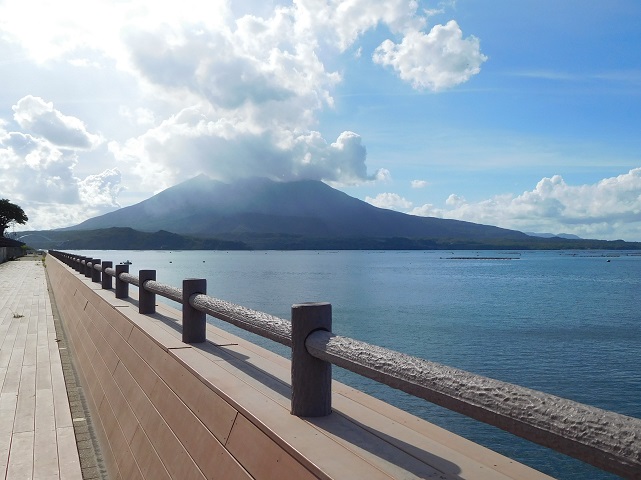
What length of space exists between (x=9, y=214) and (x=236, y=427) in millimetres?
81816

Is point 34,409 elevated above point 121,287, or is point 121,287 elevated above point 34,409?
point 121,287

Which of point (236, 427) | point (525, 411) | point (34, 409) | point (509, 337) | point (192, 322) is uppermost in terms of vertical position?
point (525, 411)

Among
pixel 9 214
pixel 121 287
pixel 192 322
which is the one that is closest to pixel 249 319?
pixel 192 322

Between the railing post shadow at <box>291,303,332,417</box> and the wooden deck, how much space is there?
2.49 metres

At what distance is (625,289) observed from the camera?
56250 millimetres

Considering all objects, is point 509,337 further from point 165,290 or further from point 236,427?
point 236,427

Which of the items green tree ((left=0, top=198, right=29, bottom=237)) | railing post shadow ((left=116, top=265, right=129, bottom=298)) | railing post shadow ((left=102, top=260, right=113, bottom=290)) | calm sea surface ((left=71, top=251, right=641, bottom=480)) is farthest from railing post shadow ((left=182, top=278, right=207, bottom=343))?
green tree ((left=0, top=198, right=29, bottom=237))

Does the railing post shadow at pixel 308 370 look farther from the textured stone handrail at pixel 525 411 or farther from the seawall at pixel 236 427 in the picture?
the textured stone handrail at pixel 525 411

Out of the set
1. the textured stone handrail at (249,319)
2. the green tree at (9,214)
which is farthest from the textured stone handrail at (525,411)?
the green tree at (9,214)

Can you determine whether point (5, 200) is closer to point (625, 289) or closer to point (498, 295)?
point (498, 295)

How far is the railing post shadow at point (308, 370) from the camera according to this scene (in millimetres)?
2627

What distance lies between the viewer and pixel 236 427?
2660 mm

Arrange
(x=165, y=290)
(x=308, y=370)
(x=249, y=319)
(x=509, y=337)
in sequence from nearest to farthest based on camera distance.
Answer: (x=308, y=370) → (x=249, y=319) → (x=165, y=290) → (x=509, y=337)

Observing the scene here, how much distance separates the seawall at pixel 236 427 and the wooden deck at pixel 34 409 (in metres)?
0.32
